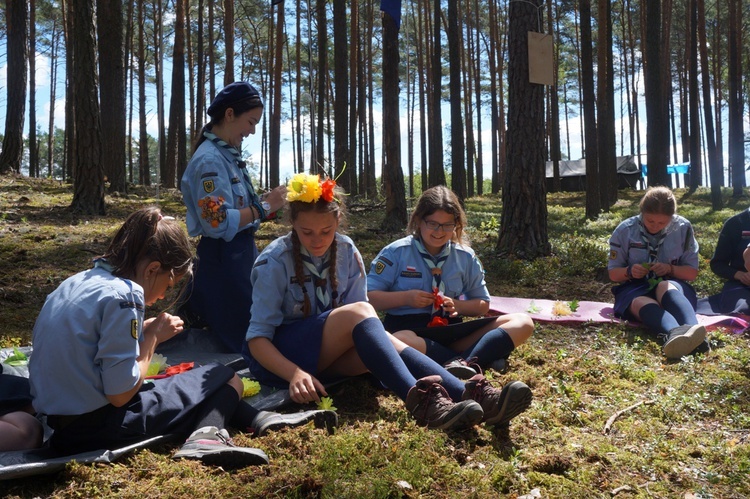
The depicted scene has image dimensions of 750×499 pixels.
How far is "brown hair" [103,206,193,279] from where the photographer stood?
95.5 inches

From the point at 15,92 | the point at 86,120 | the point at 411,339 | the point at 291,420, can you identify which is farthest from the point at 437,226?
the point at 15,92

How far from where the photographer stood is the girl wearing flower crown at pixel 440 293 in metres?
3.79

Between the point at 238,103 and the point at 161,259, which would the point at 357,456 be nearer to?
the point at 161,259

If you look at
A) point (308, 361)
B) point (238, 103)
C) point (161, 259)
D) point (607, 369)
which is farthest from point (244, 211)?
point (607, 369)

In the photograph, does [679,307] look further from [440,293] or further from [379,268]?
[379,268]

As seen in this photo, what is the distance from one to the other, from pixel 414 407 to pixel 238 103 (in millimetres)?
2101

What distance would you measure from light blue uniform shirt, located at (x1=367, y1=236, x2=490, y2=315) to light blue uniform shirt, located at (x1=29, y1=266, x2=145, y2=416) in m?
1.93

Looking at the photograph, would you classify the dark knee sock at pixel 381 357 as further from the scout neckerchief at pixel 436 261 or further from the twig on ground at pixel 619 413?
the scout neckerchief at pixel 436 261

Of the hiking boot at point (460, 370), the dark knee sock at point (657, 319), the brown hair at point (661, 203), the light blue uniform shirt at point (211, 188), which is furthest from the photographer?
the brown hair at point (661, 203)

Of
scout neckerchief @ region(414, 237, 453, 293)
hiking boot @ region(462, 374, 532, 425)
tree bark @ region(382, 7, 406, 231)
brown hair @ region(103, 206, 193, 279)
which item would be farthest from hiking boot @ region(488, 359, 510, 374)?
tree bark @ region(382, 7, 406, 231)

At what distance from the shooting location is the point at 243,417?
294 cm

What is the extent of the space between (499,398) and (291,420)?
2.99ft

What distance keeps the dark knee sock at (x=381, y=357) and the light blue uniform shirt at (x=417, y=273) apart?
1012mm

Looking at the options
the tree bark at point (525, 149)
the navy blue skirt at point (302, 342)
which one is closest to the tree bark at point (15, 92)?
the tree bark at point (525, 149)
